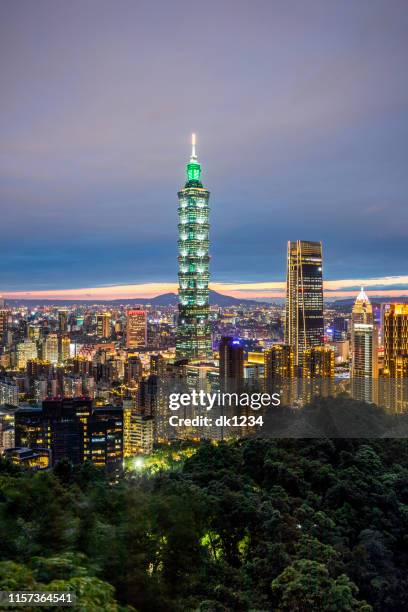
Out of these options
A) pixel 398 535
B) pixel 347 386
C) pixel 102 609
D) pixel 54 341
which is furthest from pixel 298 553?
pixel 54 341

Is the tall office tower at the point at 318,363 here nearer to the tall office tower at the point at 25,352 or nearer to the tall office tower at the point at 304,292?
the tall office tower at the point at 304,292

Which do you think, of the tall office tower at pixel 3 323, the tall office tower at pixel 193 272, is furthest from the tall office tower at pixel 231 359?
the tall office tower at pixel 3 323

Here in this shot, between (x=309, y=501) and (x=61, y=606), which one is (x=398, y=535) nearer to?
Answer: (x=309, y=501)

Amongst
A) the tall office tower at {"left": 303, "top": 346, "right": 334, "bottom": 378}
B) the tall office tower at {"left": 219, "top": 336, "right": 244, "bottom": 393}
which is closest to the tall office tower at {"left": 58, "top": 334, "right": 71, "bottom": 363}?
the tall office tower at {"left": 219, "top": 336, "right": 244, "bottom": 393}

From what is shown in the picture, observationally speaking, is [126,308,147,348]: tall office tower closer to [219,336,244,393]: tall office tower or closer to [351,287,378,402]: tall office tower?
[219,336,244,393]: tall office tower

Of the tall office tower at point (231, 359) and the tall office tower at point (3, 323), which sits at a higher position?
the tall office tower at point (3, 323)

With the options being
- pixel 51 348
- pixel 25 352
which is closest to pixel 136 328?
pixel 51 348
